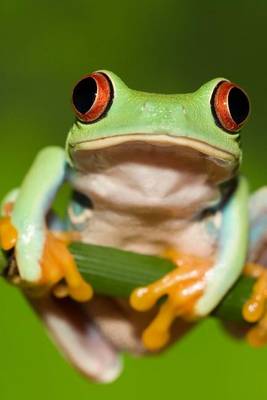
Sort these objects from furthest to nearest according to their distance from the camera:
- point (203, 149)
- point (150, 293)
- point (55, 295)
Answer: point (55, 295), point (150, 293), point (203, 149)

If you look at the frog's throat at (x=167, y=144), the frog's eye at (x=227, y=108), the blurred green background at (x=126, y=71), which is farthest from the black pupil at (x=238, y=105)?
the blurred green background at (x=126, y=71)

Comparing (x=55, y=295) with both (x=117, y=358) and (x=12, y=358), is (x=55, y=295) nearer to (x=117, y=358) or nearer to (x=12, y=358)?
(x=117, y=358)

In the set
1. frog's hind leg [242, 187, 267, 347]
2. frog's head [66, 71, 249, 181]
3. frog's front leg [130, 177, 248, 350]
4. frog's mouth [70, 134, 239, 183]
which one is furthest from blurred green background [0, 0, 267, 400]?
frog's head [66, 71, 249, 181]

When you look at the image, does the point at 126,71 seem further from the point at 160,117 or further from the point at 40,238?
the point at 160,117

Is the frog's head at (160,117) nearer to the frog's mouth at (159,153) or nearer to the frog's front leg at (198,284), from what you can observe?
the frog's mouth at (159,153)

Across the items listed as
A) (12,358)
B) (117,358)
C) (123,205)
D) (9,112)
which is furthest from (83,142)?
(9,112)

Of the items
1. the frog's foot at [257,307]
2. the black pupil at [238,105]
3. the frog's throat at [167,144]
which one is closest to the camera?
the frog's throat at [167,144]

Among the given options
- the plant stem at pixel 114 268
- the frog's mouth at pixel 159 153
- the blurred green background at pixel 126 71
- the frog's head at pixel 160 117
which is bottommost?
the blurred green background at pixel 126 71

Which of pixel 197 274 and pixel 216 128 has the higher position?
pixel 216 128
